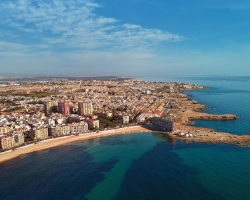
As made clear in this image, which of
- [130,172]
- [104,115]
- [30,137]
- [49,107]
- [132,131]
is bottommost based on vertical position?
[130,172]

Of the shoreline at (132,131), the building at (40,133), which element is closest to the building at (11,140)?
the shoreline at (132,131)

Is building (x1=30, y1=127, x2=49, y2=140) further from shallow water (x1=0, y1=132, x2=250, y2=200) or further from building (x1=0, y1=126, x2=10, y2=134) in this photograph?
shallow water (x1=0, y1=132, x2=250, y2=200)

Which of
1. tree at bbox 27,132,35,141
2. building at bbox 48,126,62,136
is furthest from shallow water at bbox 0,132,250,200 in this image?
building at bbox 48,126,62,136

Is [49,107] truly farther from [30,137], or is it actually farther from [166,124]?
[166,124]

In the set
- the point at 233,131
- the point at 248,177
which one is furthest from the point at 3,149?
the point at 233,131

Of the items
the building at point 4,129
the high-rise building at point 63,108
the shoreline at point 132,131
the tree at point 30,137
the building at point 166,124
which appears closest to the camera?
the shoreline at point 132,131

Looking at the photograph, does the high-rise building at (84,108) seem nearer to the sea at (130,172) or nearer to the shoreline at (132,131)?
the shoreline at (132,131)

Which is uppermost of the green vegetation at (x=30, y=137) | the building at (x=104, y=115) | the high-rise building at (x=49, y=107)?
the high-rise building at (x=49, y=107)

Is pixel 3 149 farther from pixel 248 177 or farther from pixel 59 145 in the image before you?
pixel 248 177

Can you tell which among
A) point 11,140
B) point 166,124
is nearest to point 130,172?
point 166,124
